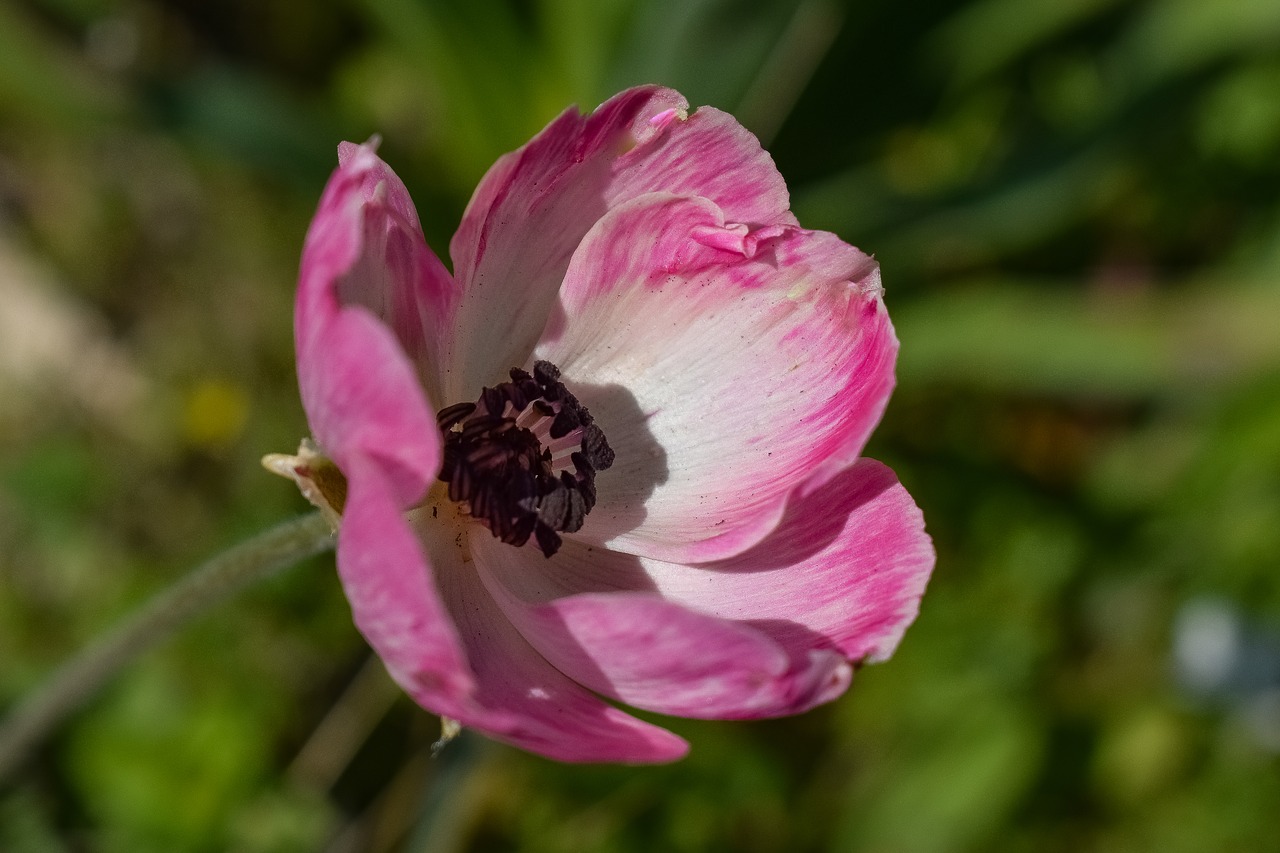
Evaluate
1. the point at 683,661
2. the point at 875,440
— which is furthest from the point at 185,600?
the point at 875,440

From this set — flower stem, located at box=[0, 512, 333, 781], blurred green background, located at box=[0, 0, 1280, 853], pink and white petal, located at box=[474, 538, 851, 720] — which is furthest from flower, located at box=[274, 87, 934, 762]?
blurred green background, located at box=[0, 0, 1280, 853]

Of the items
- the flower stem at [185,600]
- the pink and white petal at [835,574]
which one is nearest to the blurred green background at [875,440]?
the flower stem at [185,600]

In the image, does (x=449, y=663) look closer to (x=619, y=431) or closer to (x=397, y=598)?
(x=397, y=598)

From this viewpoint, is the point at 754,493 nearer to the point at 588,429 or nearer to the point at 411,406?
the point at 588,429

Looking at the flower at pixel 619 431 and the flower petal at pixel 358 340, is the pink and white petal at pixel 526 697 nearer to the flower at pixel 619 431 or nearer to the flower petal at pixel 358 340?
the flower at pixel 619 431

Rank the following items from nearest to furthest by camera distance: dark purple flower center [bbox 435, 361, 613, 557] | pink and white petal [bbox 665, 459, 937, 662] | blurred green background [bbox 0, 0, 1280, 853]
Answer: pink and white petal [bbox 665, 459, 937, 662] < dark purple flower center [bbox 435, 361, 613, 557] < blurred green background [bbox 0, 0, 1280, 853]

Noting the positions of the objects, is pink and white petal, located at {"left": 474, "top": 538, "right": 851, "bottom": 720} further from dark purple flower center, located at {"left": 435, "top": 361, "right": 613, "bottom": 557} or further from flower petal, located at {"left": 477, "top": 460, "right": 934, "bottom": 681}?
dark purple flower center, located at {"left": 435, "top": 361, "right": 613, "bottom": 557}

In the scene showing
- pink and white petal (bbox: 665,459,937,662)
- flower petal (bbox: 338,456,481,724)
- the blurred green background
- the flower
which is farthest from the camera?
the blurred green background
